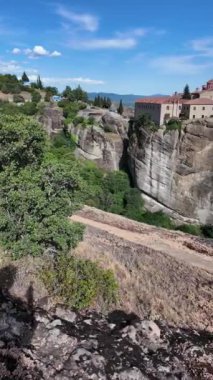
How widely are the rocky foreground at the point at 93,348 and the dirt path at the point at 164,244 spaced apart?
3.44 metres

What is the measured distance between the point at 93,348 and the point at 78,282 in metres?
3.59

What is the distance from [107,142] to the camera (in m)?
44.8

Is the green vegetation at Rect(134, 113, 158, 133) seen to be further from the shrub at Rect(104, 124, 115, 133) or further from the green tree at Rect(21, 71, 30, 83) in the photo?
the green tree at Rect(21, 71, 30, 83)

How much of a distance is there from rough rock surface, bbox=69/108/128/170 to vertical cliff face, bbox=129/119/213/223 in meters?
4.68

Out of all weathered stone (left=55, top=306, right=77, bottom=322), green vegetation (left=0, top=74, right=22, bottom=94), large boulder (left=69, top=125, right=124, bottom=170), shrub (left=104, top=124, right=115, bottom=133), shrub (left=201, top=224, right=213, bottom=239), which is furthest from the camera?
green vegetation (left=0, top=74, right=22, bottom=94)

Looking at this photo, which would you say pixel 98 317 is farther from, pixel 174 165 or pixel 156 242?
pixel 174 165

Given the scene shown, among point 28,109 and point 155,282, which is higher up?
point 28,109

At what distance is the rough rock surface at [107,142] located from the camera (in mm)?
44906

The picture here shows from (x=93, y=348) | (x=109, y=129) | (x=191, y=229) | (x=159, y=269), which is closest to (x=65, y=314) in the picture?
(x=93, y=348)

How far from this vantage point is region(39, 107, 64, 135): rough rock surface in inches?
1881

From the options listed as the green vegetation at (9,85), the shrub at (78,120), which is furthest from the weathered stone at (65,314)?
the green vegetation at (9,85)

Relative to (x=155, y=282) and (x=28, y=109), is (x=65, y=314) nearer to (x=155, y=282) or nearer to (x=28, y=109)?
(x=155, y=282)

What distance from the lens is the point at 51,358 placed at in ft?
40.5

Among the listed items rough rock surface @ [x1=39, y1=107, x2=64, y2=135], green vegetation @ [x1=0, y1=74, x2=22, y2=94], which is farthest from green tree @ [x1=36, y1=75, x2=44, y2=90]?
rough rock surface @ [x1=39, y1=107, x2=64, y2=135]
